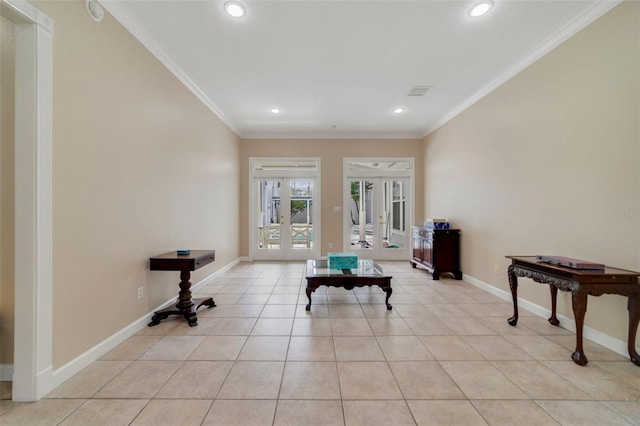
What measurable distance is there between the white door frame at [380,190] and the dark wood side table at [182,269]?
377cm

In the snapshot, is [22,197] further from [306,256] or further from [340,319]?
[306,256]

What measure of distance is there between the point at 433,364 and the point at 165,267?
2.66 m

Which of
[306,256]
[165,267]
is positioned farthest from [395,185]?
[165,267]

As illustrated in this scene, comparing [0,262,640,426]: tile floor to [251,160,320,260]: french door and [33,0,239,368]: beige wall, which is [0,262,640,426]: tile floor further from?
[251,160,320,260]: french door

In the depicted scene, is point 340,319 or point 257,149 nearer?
point 340,319

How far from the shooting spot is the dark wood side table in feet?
8.59

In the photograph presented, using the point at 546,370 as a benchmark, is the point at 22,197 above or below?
above

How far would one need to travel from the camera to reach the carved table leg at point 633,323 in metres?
1.92

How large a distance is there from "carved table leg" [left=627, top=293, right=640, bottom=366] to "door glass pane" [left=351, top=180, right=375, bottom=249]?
14.7 ft

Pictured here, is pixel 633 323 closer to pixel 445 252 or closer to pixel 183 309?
pixel 445 252

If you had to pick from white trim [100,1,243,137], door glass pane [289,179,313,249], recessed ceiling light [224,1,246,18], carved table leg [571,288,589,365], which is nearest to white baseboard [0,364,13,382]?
white trim [100,1,243,137]

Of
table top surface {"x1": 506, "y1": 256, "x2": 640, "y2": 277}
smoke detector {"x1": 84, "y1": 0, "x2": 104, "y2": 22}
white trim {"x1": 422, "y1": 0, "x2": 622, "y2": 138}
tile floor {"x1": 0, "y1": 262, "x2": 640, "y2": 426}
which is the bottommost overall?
tile floor {"x1": 0, "y1": 262, "x2": 640, "y2": 426}

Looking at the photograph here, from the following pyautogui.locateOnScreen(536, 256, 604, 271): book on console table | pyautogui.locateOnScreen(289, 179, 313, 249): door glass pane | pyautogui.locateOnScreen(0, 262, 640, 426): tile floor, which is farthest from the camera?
pyautogui.locateOnScreen(289, 179, 313, 249): door glass pane

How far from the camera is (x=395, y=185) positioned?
6.36 meters
